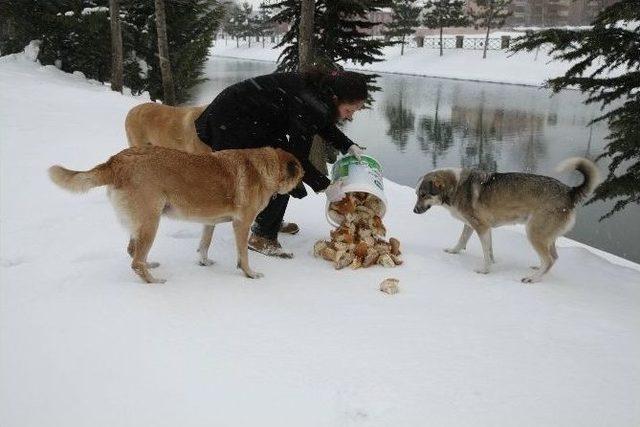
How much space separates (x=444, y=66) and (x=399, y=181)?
3704cm

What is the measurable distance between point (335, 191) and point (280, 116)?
0.90m

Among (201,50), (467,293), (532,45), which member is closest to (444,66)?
(201,50)

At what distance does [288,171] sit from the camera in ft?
13.4

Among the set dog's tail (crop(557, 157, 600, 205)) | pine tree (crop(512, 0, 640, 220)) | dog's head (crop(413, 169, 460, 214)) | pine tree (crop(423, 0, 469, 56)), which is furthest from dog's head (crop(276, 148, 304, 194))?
pine tree (crop(423, 0, 469, 56))

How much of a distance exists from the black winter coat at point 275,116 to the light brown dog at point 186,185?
27cm

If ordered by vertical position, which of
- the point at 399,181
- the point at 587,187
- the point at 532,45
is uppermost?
the point at 532,45

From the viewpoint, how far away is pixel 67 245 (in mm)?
4398

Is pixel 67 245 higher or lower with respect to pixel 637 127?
lower

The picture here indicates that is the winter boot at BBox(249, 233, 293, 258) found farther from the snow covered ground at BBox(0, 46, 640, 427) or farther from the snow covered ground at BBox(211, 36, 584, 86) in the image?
the snow covered ground at BBox(211, 36, 584, 86)

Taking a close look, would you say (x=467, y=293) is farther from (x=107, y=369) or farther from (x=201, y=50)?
(x=201, y=50)

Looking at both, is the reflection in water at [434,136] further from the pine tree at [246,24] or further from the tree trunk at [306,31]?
the pine tree at [246,24]

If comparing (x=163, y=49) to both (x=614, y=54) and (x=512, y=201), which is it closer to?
(x=614, y=54)

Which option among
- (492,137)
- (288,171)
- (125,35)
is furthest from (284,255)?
(125,35)

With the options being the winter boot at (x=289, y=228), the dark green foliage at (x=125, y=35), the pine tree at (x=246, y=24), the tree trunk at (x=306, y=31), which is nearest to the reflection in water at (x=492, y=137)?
the dark green foliage at (x=125, y=35)
